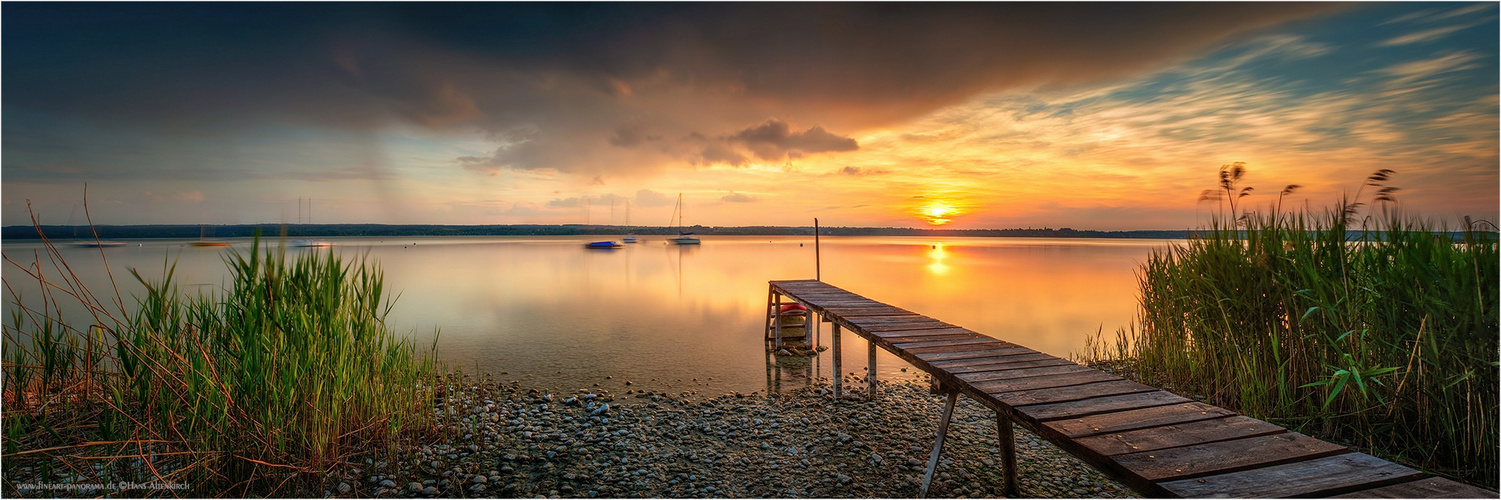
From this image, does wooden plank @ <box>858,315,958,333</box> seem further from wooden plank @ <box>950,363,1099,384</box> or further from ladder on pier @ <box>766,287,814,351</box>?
ladder on pier @ <box>766,287,814,351</box>

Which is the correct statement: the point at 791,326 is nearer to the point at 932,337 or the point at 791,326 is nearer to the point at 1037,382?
the point at 932,337

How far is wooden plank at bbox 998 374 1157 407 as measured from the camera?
3.74m

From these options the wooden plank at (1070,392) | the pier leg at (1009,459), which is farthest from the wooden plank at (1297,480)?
the pier leg at (1009,459)

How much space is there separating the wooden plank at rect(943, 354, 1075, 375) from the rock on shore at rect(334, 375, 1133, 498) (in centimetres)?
91

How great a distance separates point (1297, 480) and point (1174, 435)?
57cm

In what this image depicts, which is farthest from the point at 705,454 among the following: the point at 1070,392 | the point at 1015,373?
the point at 1070,392

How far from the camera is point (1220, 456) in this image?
282 cm

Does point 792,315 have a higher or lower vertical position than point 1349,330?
lower

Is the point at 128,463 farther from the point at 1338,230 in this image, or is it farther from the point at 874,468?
the point at 1338,230

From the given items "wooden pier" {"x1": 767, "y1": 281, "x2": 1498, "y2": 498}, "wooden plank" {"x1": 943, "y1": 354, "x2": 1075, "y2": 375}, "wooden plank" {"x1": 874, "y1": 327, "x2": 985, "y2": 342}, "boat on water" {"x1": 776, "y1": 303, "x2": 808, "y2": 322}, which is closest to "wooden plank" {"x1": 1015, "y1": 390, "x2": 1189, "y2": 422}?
"wooden pier" {"x1": 767, "y1": 281, "x2": 1498, "y2": 498}

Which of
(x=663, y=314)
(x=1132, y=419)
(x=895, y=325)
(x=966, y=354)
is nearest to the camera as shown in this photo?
(x=1132, y=419)

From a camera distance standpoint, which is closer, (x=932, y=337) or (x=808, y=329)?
(x=932, y=337)

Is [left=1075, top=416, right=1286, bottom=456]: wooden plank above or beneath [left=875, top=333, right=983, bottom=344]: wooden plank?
beneath

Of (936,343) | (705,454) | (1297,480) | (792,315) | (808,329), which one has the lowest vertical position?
(705,454)
